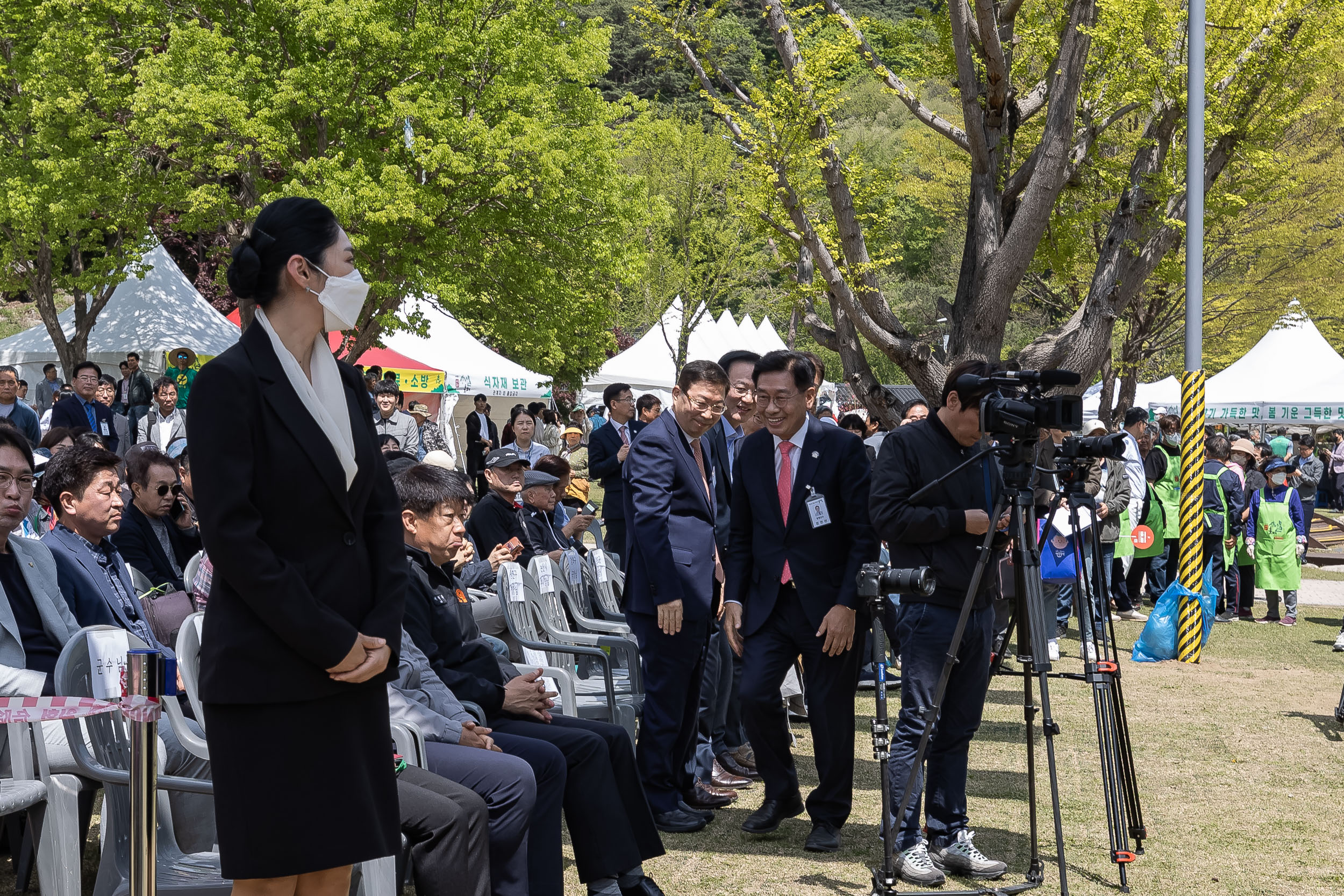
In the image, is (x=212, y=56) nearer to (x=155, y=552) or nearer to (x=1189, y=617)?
(x=155, y=552)

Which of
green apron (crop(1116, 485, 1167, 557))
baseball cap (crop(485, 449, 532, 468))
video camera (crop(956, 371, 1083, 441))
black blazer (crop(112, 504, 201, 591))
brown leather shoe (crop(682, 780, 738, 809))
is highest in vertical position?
video camera (crop(956, 371, 1083, 441))

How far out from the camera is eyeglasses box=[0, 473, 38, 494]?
165 inches

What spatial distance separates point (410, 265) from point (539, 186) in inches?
98.2

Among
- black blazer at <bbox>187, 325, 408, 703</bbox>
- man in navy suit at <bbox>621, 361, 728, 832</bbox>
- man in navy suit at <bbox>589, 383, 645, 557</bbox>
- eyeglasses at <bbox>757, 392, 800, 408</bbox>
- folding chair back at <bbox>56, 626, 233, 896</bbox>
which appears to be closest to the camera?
black blazer at <bbox>187, 325, 408, 703</bbox>

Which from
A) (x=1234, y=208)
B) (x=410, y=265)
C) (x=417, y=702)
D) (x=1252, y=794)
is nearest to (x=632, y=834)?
(x=417, y=702)

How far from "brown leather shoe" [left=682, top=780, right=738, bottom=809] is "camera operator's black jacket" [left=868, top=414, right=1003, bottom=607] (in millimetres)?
1595

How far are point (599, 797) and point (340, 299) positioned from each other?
2.31 metres

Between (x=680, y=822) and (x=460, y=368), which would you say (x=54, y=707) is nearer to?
(x=680, y=822)

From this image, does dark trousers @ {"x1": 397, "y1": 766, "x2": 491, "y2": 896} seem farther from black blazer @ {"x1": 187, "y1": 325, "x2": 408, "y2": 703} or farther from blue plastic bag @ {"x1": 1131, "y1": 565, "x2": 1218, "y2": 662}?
blue plastic bag @ {"x1": 1131, "y1": 565, "x2": 1218, "y2": 662}

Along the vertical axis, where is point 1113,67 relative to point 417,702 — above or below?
above

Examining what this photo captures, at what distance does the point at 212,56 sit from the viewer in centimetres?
1712

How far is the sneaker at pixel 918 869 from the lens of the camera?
4.66m

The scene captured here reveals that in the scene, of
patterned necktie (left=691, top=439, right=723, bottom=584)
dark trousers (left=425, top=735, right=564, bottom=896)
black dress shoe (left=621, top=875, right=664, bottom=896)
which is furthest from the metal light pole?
dark trousers (left=425, top=735, right=564, bottom=896)

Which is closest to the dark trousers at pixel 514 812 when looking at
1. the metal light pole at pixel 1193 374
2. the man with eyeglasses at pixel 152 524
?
the man with eyeglasses at pixel 152 524
